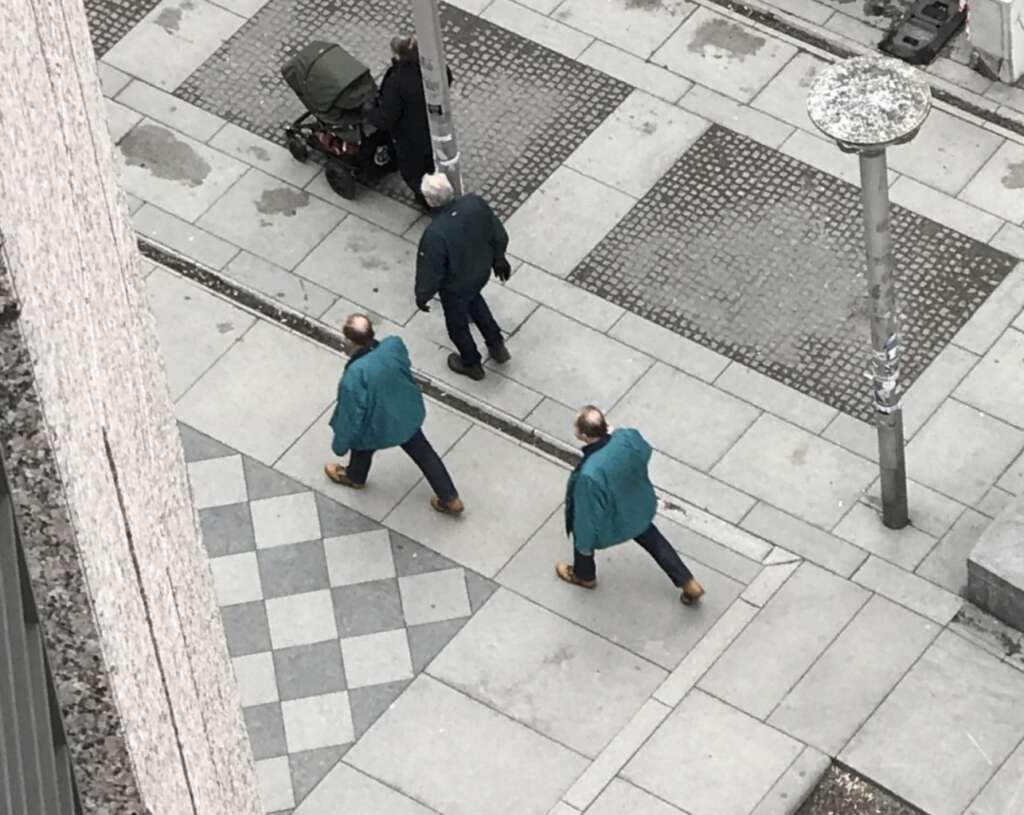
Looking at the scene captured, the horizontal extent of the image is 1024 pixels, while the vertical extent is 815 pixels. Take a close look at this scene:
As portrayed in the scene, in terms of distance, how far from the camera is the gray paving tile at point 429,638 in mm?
11297

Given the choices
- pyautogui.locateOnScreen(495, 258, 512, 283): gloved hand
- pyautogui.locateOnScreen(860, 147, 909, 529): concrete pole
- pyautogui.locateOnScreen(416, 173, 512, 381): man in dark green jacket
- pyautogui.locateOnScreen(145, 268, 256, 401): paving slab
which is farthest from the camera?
pyautogui.locateOnScreen(145, 268, 256, 401): paving slab

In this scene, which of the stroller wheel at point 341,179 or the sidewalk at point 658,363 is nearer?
the sidewalk at point 658,363

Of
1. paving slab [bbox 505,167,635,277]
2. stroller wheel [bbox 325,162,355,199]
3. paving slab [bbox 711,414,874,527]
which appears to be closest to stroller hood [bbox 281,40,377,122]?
stroller wheel [bbox 325,162,355,199]

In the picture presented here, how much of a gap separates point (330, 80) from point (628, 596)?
11.7 feet

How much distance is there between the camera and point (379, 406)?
1110 centimetres

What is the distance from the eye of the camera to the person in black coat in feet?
41.7

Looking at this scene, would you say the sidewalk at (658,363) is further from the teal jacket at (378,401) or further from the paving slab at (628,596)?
the teal jacket at (378,401)

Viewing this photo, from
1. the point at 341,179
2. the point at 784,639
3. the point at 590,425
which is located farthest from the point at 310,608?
the point at 341,179

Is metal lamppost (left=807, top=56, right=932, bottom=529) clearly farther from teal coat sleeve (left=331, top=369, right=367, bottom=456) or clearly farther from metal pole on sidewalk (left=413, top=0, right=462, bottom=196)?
metal pole on sidewalk (left=413, top=0, right=462, bottom=196)

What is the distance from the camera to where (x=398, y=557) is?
11750mm

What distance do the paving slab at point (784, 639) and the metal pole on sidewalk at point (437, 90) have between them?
3073 mm

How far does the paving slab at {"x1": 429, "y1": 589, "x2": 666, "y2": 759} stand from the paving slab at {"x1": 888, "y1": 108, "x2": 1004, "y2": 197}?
3745mm

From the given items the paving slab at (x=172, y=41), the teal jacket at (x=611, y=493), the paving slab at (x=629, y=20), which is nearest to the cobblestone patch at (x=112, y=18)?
the paving slab at (x=172, y=41)

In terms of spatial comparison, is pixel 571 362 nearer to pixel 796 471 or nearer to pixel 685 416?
pixel 685 416
